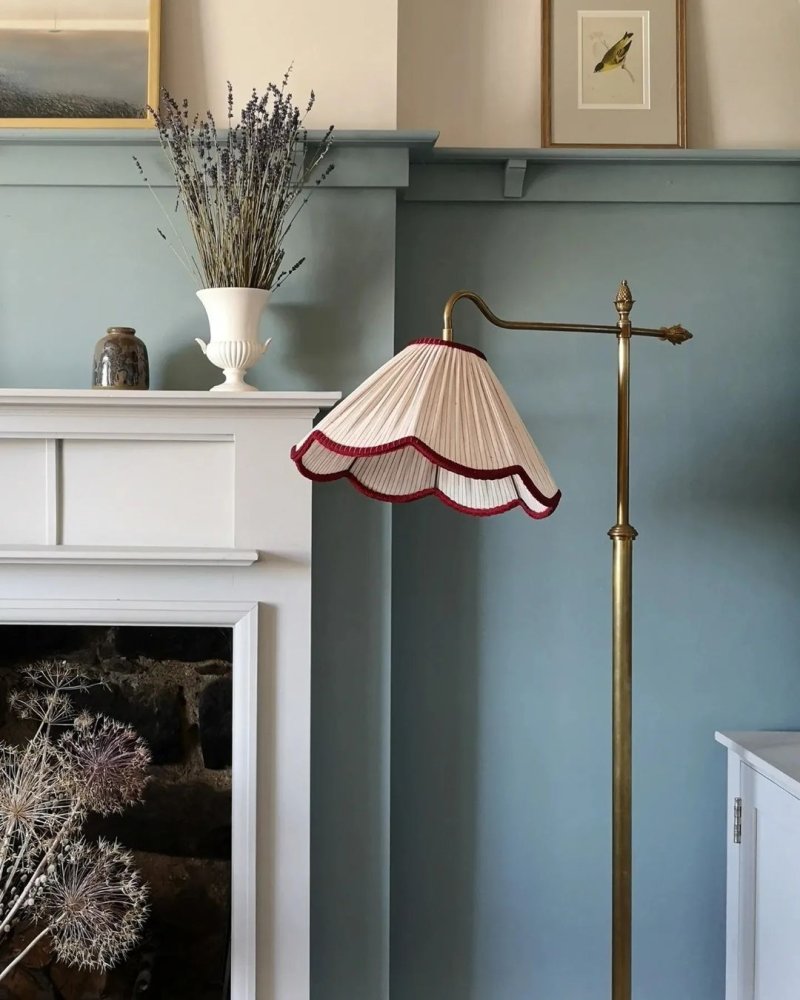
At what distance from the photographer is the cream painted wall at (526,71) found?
200 centimetres

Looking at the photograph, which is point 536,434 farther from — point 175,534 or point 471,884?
point 471,884

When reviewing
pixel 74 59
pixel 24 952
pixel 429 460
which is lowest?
pixel 24 952

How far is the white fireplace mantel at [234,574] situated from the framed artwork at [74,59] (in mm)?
616

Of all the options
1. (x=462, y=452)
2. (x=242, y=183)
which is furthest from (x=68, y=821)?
(x=242, y=183)

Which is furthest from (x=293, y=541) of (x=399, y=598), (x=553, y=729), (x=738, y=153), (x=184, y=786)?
(x=738, y=153)

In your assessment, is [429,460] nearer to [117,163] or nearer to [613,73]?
[117,163]

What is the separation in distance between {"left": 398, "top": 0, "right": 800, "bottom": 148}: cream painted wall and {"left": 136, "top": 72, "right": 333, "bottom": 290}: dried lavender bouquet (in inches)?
15.7

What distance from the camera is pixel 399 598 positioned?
6.40 feet

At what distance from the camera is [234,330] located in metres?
1.66

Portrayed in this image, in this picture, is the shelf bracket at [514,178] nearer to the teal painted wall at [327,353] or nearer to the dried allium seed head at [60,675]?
the teal painted wall at [327,353]

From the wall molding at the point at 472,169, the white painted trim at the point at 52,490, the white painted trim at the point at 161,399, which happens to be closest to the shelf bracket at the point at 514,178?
the wall molding at the point at 472,169

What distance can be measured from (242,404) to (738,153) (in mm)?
1138

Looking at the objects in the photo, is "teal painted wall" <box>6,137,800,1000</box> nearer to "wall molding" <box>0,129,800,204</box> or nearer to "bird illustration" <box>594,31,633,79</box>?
"wall molding" <box>0,129,800,204</box>

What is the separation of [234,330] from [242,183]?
0.86 feet
